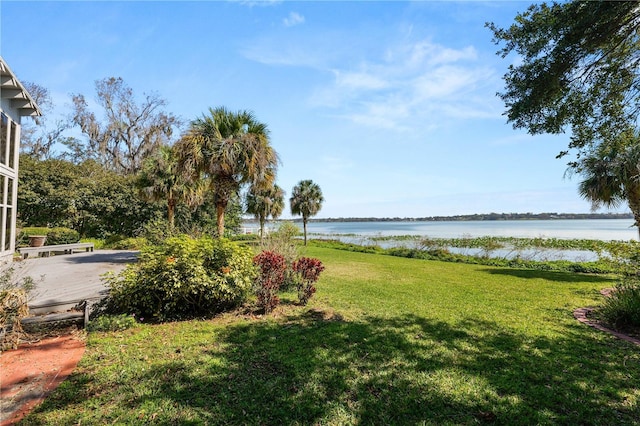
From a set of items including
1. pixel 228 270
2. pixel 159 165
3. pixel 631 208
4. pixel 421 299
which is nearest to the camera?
pixel 228 270

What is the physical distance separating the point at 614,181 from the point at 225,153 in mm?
15384

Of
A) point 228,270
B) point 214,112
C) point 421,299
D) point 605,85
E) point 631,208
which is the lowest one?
point 421,299

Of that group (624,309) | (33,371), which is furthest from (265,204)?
(624,309)

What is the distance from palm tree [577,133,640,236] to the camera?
10.6 metres

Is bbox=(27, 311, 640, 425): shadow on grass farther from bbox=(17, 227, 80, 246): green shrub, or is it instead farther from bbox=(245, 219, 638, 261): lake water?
bbox=(17, 227, 80, 246): green shrub

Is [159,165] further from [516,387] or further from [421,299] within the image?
[516,387]

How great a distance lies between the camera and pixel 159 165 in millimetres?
14930

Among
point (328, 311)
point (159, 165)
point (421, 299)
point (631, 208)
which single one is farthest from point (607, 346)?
point (159, 165)

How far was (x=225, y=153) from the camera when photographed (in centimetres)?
905

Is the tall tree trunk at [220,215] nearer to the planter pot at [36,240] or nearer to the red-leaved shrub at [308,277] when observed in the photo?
the red-leaved shrub at [308,277]

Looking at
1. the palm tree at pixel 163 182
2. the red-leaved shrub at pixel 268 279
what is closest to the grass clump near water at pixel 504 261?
the red-leaved shrub at pixel 268 279

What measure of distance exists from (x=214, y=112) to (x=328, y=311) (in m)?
7.65

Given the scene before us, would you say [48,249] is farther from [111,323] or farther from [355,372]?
[355,372]

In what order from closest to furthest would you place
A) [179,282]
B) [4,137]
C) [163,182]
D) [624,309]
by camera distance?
1. [179,282]
2. [624,309]
3. [4,137]
4. [163,182]
